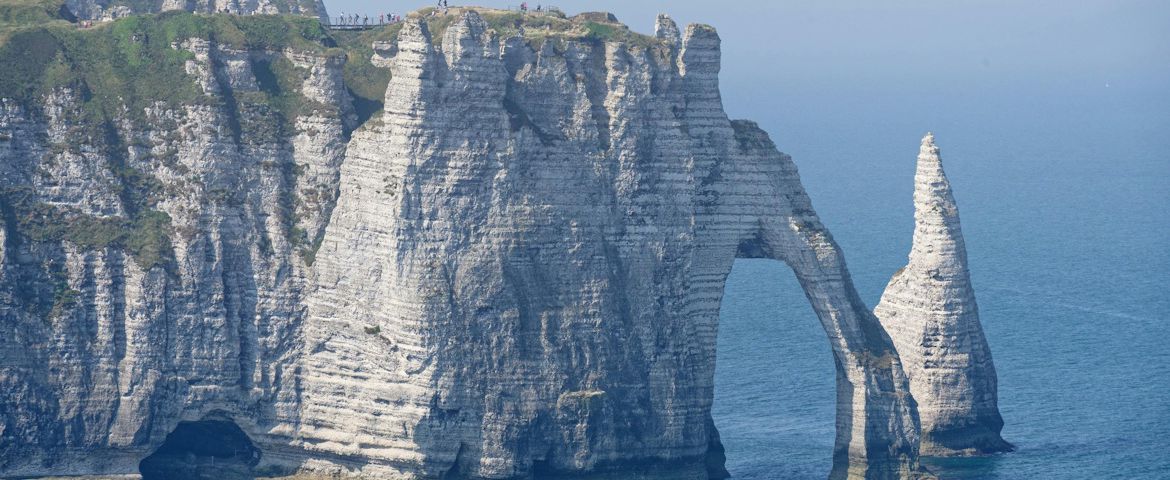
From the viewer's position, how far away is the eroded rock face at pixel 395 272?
293ft

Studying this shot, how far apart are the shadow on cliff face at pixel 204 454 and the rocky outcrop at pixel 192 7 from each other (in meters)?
25.3

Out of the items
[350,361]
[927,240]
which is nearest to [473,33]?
[350,361]

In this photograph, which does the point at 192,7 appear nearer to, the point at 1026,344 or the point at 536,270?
the point at 536,270

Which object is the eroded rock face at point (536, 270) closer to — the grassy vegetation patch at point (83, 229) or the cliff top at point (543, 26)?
the cliff top at point (543, 26)

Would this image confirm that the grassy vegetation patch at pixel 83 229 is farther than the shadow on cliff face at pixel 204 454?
No

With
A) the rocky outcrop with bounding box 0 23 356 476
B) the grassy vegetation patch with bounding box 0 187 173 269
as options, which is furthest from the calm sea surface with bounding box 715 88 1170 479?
the grassy vegetation patch with bounding box 0 187 173 269

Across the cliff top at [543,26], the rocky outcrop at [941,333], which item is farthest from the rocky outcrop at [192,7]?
the rocky outcrop at [941,333]

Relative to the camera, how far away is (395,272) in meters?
89.1

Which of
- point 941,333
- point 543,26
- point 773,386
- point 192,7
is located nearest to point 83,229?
point 543,26

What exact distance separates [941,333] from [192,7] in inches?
1496

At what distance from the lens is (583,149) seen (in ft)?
301

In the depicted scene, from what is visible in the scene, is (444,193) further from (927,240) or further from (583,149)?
(927,240)

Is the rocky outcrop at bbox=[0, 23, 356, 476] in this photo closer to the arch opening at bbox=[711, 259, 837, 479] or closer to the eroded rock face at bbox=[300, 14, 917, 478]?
the eroded rock face at bbox=[300, 14, 917, 478]

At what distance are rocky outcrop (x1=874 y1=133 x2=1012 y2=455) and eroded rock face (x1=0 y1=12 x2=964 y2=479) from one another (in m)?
11.9
